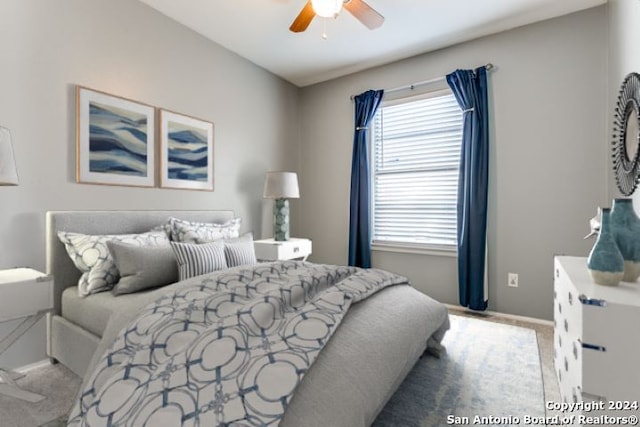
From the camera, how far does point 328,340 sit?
1169 mm

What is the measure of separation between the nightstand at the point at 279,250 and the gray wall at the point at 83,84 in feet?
1.83

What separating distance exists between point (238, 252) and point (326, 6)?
72.4 inches

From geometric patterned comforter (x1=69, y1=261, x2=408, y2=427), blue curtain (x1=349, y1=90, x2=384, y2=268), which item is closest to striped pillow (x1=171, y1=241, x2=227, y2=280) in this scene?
geometric patterned comforter (x1=69, y1=261, x2=408, y2=427)

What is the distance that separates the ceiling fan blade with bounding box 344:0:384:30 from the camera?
2.22 m

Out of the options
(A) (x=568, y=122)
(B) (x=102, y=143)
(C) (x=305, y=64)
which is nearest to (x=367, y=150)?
(C) (x=305, y=64)

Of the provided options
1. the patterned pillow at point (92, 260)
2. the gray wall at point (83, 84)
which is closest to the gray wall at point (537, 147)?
the gray wall at point (83, 84)

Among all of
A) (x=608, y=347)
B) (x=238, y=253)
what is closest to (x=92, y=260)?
(x=238, y=253)

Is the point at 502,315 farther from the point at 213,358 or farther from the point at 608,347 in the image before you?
the point at 213,358

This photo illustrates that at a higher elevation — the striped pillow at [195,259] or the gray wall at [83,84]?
the gray wall at [83,84]

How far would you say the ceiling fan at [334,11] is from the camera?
215 centimetres

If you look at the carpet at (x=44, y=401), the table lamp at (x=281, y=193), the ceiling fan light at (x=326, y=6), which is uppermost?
the ceiling fan light at (x=326, y=6)

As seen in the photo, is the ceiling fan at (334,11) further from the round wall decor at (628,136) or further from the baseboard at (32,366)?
the baseboard at (32,366)

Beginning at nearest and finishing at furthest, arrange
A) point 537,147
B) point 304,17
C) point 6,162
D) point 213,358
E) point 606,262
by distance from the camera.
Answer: point 213,358 < point 606,262 < point 6,162 < point 304,17 < point 537,147

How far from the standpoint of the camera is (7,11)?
194cm
